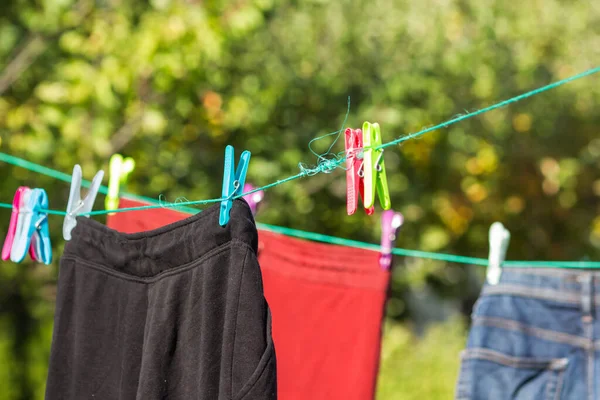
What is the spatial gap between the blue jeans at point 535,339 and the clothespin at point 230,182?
0.81 m

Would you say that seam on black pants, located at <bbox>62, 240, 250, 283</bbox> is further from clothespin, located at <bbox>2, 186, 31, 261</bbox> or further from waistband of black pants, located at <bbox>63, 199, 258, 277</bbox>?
clothespin, located at <bbox>2, 186, 31, 261</bbox>

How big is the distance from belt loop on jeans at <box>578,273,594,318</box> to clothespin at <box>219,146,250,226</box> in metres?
0.92

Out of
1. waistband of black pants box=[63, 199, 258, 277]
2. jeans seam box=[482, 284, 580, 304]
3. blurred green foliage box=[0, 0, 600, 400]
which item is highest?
blurred green foliage box=[0, 0, 600, 400]

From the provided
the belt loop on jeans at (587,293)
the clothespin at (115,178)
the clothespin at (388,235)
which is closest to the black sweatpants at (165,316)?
the clothespin at (115,178)

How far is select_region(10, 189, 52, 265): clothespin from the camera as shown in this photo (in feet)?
5.01

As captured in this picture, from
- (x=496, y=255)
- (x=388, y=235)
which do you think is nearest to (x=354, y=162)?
(x=388, y=235)

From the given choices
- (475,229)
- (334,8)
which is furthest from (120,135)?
(475,229)

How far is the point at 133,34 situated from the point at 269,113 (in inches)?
27.2

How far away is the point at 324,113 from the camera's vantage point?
11.3 ft

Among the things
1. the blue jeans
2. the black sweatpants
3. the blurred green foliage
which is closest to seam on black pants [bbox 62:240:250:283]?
the black sweatpants

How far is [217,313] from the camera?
3.77 feet

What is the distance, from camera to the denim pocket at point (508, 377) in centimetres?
166

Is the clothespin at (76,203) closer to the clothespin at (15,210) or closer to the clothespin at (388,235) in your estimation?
the clothespin at (15,210)

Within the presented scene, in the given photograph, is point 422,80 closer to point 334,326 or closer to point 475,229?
point 475,229
